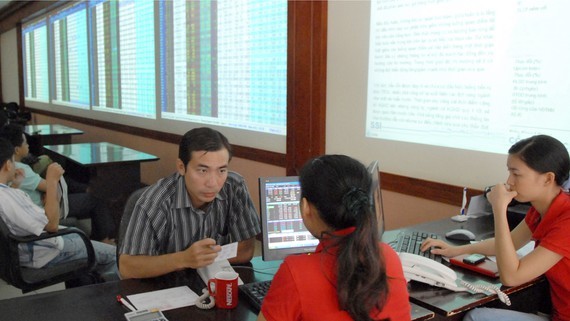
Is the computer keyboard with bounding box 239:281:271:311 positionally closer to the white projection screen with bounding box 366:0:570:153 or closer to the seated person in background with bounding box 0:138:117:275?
the seated person in background with bounding box 0:138:117:275

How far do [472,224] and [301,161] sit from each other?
1.45 metres

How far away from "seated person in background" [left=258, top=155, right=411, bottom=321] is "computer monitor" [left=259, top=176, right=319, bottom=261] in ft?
1.97

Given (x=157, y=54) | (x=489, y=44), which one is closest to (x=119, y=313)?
(x=489, y=44)

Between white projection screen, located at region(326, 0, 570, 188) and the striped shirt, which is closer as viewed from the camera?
the striped shirt

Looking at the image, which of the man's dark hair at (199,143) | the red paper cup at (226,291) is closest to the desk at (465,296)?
the red paper cup at (226,291)

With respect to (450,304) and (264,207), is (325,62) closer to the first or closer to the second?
(264,207)

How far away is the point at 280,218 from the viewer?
1.78 m

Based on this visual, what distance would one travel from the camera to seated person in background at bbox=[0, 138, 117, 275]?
248 cm

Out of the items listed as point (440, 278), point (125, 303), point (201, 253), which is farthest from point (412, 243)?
point (125, 303)

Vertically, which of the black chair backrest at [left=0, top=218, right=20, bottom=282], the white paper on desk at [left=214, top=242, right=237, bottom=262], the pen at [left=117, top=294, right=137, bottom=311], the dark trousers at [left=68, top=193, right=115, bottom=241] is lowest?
the dark trousers at [left=68, top=193, right=115, bottom=241]

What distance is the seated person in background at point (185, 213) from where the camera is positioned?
1.70 m

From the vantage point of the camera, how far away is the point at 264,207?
1.76 metres

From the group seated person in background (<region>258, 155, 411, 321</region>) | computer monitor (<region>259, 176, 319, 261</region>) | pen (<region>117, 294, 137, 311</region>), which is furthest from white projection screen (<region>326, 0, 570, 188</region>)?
pen (<region>117, 294, 137, 311</region>)

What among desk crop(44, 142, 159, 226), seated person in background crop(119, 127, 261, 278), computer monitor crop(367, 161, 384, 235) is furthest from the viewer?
desk crop(44, 142, 159, 226)
